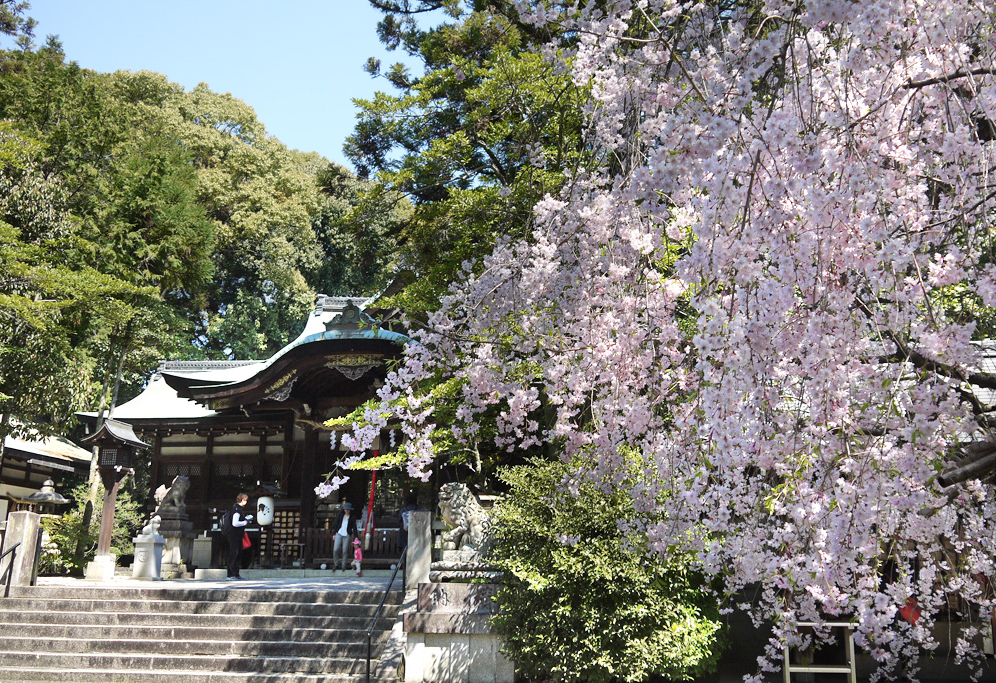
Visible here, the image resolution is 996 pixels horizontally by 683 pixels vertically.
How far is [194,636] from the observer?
10820mm

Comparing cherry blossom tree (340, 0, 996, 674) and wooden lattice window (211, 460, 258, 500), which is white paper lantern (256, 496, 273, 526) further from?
cherry blossom tree (340, 0, 996, 674)

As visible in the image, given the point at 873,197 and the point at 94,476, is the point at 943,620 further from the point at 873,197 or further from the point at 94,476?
the point at 94,476

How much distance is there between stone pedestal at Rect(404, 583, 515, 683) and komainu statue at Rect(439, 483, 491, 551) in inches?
22.0

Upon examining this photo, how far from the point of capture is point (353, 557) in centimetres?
1772

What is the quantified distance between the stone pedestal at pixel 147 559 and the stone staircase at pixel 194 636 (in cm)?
301

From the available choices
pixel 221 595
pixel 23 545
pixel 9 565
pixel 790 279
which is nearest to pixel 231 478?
pixel 23 545

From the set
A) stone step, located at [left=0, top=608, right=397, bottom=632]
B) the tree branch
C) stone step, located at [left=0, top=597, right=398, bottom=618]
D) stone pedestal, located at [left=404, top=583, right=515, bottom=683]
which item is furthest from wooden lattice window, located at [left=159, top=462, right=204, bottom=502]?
the tree branch

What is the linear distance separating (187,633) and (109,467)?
9.65 m

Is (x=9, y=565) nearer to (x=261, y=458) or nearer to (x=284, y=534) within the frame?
(x=284, y=534)

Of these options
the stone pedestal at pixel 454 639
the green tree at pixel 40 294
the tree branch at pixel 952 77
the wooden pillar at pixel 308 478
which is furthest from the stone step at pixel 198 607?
the tree branch at pixel 952 77

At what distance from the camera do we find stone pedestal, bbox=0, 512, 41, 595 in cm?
1272

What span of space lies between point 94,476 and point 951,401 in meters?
20.5

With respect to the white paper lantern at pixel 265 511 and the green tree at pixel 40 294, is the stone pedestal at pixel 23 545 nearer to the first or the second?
the green tree at pixel 40 294

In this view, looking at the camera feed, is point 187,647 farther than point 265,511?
No
